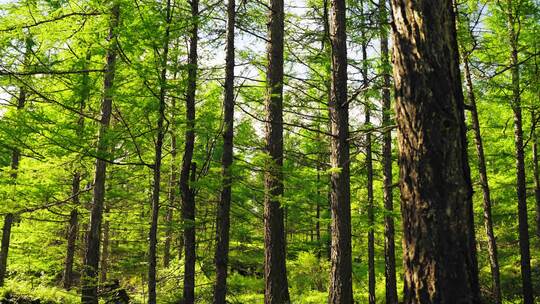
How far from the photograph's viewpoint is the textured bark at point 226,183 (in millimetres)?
6527

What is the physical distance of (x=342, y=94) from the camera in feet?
20.3

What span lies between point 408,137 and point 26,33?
8.06 m

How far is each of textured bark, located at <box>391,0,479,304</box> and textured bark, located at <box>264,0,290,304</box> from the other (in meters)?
4.53

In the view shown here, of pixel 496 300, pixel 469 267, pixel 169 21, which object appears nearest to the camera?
pixel 469 267

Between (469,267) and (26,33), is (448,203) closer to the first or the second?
(469,267)

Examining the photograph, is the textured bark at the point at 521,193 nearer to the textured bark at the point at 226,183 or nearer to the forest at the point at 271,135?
the forest at the point at 271,135

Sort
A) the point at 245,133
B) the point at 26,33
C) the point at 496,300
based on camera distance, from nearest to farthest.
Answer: the point at 26,33 < the point at 496,300 < the point at 245,133

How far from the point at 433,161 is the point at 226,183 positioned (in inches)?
175

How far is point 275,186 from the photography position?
893 centimetres

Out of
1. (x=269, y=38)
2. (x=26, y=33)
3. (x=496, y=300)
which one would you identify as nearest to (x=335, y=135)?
(x=269, y=38)

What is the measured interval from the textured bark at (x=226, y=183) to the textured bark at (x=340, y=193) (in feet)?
5.86

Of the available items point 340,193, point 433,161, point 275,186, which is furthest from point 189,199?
point 433,161

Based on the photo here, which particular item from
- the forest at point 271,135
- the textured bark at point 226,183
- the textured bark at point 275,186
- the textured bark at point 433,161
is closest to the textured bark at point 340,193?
the forest at point 271,135

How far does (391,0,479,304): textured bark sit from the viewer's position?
8.82 feet
